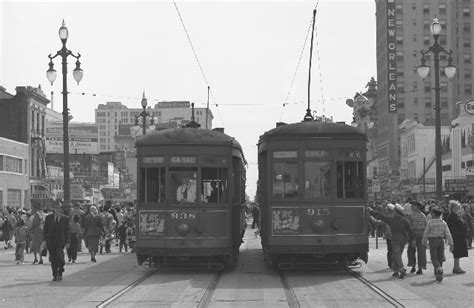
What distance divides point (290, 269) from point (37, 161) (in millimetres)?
55266

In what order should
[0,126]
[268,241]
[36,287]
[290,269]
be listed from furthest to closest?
[0,126] < [290,269] < [268,241] < [36,287]

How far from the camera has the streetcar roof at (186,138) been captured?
57.5ft

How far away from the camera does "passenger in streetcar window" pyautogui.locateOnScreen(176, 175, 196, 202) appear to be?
56.9ft

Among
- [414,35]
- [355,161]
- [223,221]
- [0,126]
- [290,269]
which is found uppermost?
[414,35]

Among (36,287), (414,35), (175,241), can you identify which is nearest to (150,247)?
(175,241)

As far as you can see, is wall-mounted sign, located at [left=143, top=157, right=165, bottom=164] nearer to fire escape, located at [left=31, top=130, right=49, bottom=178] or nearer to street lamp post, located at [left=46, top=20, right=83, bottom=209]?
street lamp post, located at [left=46, top=20, right=83, bottom=209]

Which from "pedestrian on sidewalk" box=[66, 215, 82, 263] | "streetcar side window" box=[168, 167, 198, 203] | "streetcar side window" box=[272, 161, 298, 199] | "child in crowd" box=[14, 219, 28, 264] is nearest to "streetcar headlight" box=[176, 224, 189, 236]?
"streetcar side window" box=[168, 167, 198, 203]

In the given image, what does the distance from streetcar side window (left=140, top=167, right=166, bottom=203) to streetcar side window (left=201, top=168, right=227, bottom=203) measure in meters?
0.90

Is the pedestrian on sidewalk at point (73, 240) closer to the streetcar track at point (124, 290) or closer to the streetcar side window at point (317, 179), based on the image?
the streetcar track at point (124, 290)

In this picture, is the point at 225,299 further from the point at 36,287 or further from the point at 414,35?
the point at 414,35

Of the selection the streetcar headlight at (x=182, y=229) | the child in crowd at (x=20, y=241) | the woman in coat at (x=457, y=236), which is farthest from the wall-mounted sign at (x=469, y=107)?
the streetcar headlight at (x=182, y=229)

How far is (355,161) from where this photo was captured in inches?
674

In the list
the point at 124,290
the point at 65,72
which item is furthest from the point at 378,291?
the point at 65,72

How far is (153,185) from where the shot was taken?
17578 mm
